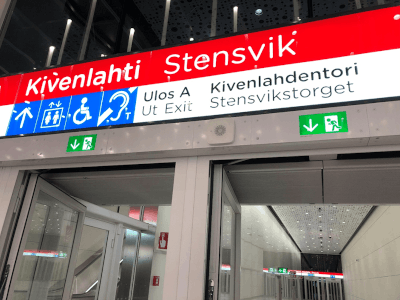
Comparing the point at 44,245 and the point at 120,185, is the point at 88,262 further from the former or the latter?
the point at 120,185

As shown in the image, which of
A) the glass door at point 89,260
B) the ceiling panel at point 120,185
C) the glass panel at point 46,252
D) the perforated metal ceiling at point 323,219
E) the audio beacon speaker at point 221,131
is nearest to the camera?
the audio beacon speaker at point 221,131

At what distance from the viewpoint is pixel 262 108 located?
73.0 inches

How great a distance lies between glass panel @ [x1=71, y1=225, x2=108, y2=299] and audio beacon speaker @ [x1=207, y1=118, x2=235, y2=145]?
444 centimetres

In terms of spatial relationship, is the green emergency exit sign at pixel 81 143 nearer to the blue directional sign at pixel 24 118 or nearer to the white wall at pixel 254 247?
the blue directional sign at pixel 24 118

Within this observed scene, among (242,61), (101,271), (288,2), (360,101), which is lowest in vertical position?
(101,271)

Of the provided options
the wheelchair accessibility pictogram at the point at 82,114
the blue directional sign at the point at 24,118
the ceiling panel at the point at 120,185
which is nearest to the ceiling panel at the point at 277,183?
the ceiling panel at the point at 120,185

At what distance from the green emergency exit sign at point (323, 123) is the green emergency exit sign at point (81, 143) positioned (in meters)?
1.48

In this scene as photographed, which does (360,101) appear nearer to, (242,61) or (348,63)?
(348,63)

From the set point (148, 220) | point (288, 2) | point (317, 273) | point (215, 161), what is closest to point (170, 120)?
point (215, 161)

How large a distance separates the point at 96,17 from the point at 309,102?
414cm

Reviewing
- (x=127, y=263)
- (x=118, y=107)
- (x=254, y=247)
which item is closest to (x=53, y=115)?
(x=118, y=107)

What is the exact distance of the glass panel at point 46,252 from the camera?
279 cm

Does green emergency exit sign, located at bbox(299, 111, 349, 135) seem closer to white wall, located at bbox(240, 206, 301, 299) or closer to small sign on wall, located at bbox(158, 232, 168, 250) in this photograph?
white wall, located at bbox(240, 206, 301, 299)

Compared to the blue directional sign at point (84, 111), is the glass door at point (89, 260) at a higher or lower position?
lower
